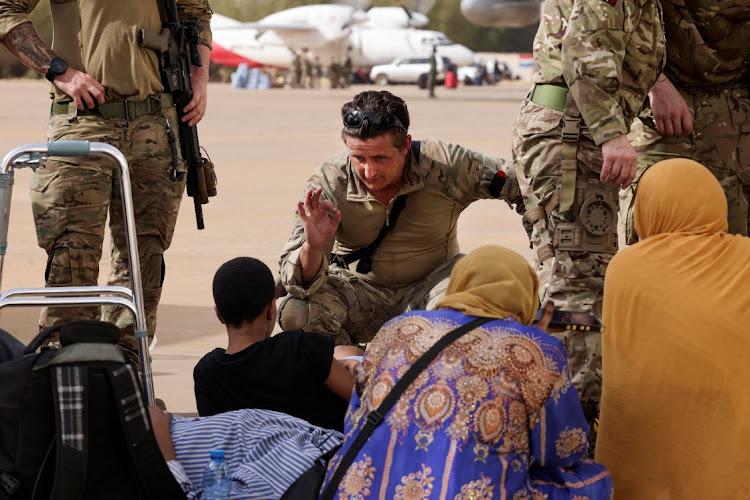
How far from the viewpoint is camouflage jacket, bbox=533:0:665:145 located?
441 cm

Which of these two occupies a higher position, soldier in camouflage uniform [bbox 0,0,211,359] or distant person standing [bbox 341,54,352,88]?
soldier in camouflage uniform [bbox 0,0,211,359]

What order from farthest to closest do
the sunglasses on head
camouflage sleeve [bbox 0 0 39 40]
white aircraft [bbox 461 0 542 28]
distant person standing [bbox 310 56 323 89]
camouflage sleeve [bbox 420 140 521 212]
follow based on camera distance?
1. distant person standing [bbox 310 56 323 89]
2. white aircraft [bbox 461 0 542 28]
3. camouflage sleeve [bbox 420 140 521 212]
4. camouflage sleeve [bbox 0 0 39 40]
5. the sunglasses on head

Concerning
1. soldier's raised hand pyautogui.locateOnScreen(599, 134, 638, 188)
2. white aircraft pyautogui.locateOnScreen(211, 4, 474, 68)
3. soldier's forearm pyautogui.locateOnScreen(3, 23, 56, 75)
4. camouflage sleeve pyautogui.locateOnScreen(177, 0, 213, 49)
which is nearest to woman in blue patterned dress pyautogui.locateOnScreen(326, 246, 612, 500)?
soldier's raised hand pyautogui.locateOnScreen(599, 134, 638, 188)

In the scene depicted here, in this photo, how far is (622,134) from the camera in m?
4.41

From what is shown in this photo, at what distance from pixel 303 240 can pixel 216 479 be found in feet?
5.74

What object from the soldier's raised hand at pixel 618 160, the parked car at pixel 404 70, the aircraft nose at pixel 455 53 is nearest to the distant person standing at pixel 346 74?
the parked car at pixel 404 70

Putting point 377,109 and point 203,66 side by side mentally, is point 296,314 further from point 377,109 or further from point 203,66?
point 203,66

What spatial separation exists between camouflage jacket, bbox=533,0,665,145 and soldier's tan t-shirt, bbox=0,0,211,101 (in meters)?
1.81

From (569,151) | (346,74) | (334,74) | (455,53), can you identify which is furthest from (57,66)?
(455,53)

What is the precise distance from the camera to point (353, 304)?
204 inches

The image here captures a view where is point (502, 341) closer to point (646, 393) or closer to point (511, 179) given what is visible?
point (646, 393)

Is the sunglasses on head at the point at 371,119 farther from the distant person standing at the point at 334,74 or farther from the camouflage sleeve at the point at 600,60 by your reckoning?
the distant person standing at the point at 334,74

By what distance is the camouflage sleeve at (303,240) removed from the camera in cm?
496

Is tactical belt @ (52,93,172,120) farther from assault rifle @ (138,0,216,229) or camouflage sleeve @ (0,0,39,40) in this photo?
camouflage sleeve @ (0,0,39,40)
